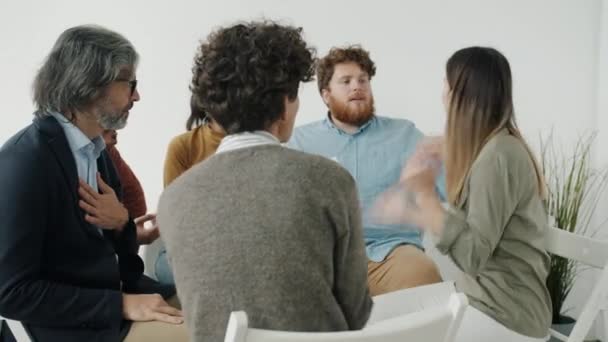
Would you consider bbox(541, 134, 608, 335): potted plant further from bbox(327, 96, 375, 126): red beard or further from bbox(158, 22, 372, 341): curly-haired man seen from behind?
bbox(158, 22, 372, 341): curly-haired man seen from behind

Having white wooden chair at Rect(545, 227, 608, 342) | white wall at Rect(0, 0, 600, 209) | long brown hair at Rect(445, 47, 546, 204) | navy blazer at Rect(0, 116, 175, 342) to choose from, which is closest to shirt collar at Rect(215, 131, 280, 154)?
navy blazer at Rect(0, 116, 175, 342)

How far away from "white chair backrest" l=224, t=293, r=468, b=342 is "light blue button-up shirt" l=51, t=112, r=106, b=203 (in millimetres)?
757

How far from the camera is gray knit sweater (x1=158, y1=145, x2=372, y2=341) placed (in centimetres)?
104

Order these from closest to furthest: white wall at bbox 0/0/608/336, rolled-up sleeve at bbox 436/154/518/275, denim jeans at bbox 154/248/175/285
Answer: rolled-up sleeve at bbox 436/154/518/275, denim jeans at bbox 154/248/175/285, white wall at bbox 0/0/608/336

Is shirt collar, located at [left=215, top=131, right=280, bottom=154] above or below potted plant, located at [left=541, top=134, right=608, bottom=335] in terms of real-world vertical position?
above

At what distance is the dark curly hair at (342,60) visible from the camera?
275 cm

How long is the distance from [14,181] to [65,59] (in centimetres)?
34

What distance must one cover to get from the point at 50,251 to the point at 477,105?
1129 millimetres

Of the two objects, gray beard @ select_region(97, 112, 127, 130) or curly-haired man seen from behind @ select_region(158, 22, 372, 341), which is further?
gray beard @ select_region(97, 112, 127, 130)

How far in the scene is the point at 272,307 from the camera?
1.05 m

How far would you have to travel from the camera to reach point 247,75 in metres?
1.18

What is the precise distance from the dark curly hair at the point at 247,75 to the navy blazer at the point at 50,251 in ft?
1.44

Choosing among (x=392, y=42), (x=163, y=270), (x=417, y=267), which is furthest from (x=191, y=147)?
(x=392, y=42)

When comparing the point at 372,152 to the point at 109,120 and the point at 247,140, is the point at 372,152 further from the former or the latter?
the point at 247,140
